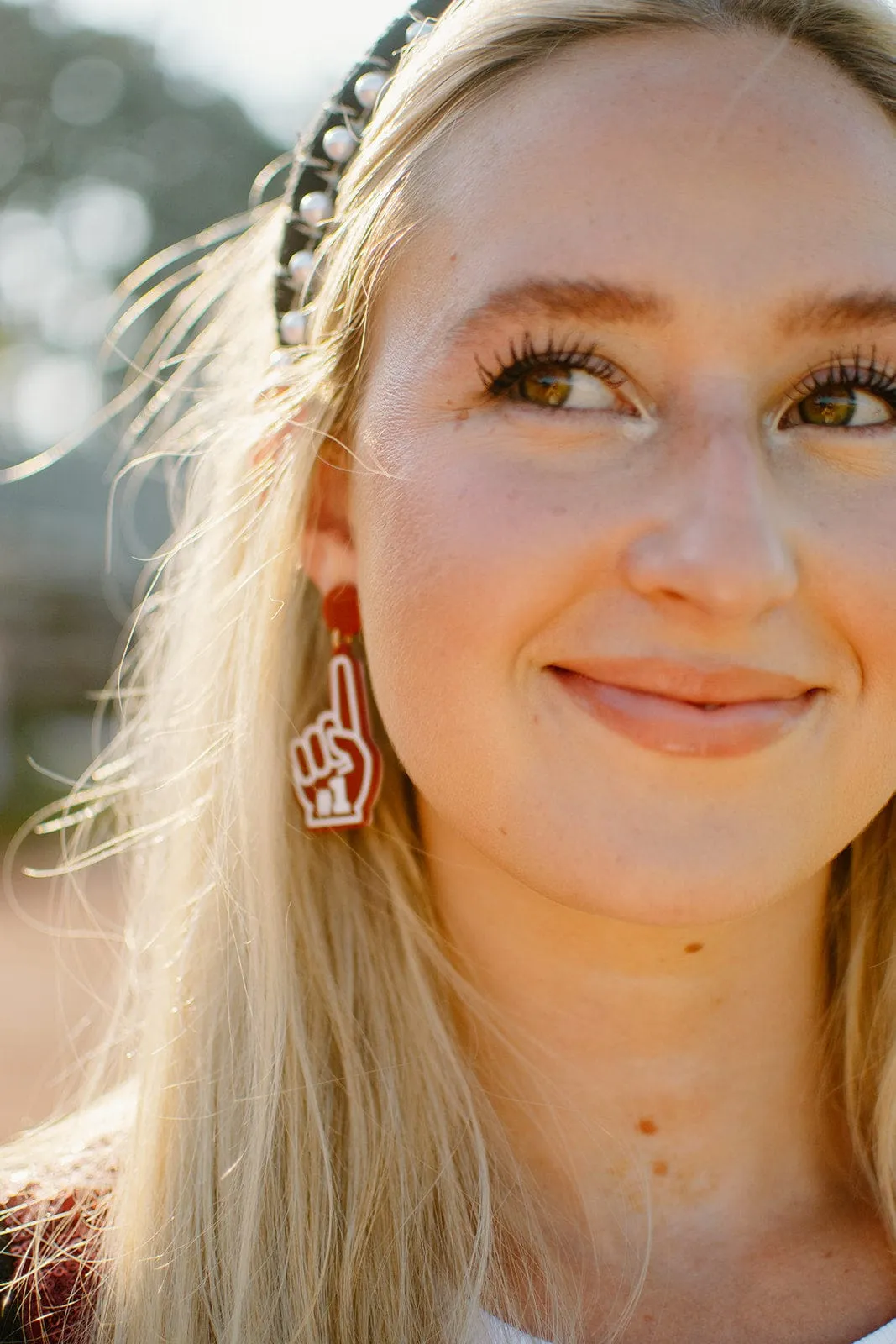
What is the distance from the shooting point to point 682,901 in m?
1.68

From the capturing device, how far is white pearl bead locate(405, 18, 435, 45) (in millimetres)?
2088

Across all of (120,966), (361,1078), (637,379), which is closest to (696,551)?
(637,379)

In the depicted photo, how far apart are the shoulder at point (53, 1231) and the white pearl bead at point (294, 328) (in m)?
1.22

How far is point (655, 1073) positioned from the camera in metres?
1.94

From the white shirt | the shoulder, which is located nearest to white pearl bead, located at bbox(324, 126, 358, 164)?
the shoulder

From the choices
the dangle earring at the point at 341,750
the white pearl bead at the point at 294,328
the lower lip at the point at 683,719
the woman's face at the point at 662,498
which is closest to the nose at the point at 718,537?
the woman's face at the point at 662,498

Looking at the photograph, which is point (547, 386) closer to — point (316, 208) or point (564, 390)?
point (564, 390)

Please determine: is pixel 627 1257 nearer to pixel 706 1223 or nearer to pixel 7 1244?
pixel 706 1223

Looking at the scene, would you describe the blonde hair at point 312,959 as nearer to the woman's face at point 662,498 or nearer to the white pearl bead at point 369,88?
the white pearl bead at point 369,88

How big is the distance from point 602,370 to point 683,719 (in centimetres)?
46

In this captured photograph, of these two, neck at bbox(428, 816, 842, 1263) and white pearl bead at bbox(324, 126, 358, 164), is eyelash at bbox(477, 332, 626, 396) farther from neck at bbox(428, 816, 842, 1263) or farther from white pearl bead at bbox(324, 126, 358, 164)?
neck at bbox(428, 816, 842, 1263)

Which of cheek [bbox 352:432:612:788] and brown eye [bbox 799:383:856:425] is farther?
brown eye [bbox 799:383:856:425]

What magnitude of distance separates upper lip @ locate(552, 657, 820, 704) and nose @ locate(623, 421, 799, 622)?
7 cm

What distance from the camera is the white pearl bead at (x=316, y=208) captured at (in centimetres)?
218
